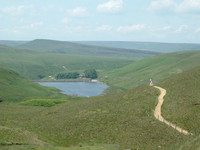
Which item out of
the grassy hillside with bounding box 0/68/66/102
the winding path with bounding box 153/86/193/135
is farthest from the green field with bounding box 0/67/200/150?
the grassy hillside with bounding box 0/68/66/102

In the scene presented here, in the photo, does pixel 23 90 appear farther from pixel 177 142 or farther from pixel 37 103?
pixel 177 142

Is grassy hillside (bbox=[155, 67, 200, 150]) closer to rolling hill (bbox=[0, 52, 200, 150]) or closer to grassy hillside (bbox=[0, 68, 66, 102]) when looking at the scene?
rolling hill (bbox=[0, 52, 200, 150])

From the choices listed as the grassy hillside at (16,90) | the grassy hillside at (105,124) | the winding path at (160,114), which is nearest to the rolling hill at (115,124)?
the grassy hillside at (105,124)

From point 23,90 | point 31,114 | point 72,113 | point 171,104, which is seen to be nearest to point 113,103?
point 72,113

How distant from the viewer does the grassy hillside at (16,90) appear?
118500mm

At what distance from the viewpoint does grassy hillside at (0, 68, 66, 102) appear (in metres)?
118

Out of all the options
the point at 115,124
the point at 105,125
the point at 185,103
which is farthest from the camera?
the point at 185,103

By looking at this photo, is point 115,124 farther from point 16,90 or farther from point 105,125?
point 16,90

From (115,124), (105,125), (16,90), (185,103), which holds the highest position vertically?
(185,103)

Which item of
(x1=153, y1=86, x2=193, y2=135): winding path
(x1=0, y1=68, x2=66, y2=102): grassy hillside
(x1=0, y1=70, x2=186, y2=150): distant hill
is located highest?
(x1=153, y1=86, x2=193, y2=135): winding path

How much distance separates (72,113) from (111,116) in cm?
1068

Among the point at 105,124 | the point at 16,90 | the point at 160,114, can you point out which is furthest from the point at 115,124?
the point at 16,90

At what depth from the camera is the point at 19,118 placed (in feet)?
224

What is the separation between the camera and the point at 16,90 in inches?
5202
